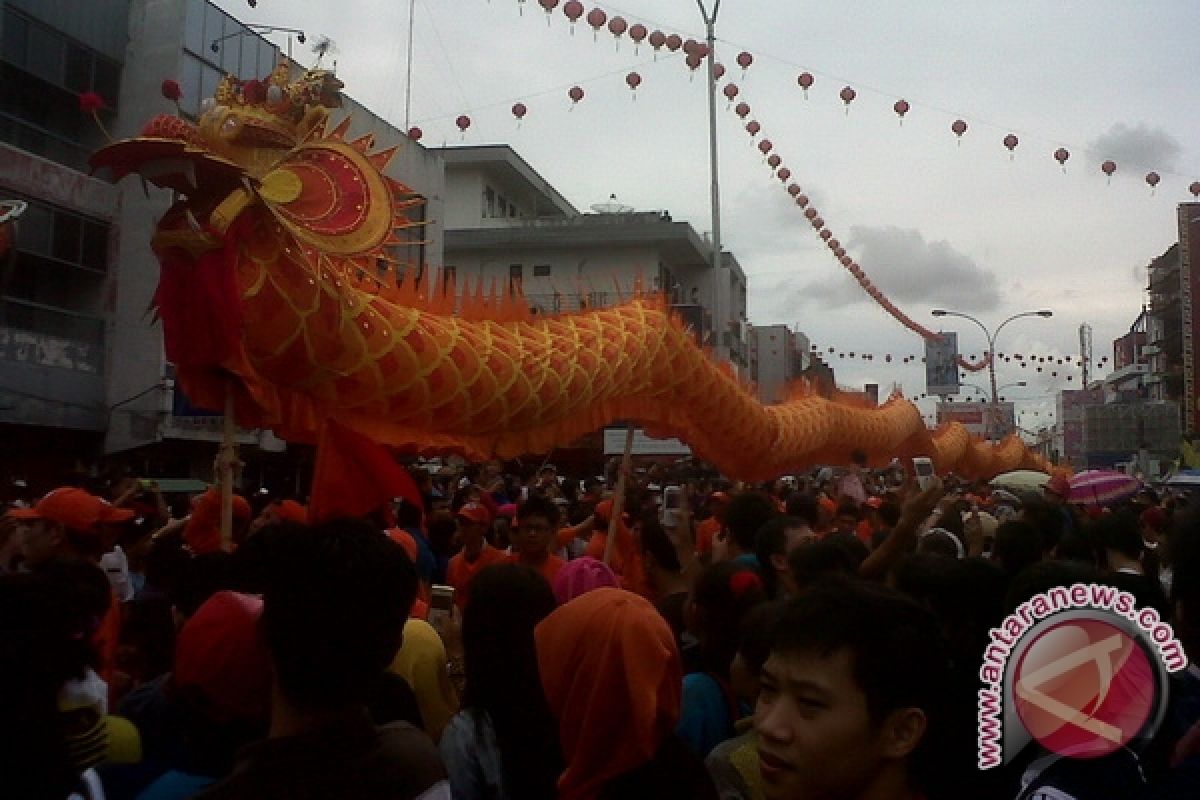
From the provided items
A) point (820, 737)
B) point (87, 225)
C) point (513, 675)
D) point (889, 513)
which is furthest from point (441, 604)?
point (87, 225)

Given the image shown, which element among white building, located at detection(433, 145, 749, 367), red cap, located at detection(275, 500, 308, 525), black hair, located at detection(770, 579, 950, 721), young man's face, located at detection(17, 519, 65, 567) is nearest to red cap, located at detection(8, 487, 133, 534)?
young man's face, located at detection(17, 519, 65, 567)

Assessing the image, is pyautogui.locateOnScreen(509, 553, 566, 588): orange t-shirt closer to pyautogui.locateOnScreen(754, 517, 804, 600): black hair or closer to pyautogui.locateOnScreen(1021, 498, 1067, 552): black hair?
pyautogui.locateOnScreen(754, 517, 804, 600): black hair

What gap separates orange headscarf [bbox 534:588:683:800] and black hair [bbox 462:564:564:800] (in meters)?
0.15

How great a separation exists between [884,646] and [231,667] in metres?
1.07

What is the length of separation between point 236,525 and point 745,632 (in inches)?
132

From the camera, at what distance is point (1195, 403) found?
27219 millimetres

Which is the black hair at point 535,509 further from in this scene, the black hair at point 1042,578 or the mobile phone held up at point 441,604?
the black hair at point 1042,578

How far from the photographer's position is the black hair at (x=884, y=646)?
146cm

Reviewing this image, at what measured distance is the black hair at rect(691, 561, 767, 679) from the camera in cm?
249

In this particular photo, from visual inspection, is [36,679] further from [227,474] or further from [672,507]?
[672,507]

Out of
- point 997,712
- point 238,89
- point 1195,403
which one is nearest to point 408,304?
point 238,89

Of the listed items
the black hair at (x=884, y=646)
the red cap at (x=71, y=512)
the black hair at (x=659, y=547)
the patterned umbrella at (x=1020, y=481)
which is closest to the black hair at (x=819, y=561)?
the black hair at (x=659, y=547)

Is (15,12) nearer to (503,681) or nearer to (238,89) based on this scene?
(238,89)

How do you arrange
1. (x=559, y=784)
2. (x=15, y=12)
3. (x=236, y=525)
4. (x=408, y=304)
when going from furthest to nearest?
(x=15, y=12)
(x=408, y=304)
(x=236, y=525)
(x=559, y=784)
